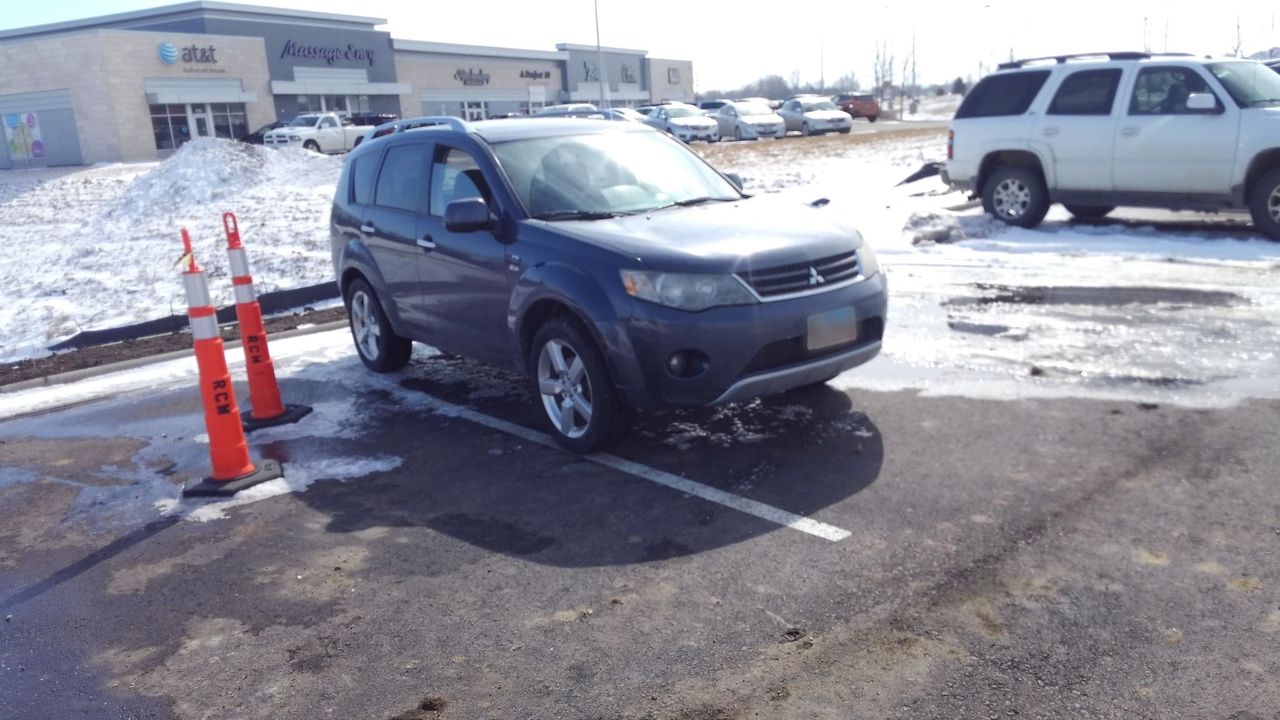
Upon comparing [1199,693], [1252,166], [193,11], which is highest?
[193,11]

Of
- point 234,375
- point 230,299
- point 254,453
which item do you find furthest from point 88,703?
point 230,299

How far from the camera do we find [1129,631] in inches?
141

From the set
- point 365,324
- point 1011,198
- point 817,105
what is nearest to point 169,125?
point 817,105

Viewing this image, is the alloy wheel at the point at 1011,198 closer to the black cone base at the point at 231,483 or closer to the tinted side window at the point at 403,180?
the tinted side window at the point at 403,180

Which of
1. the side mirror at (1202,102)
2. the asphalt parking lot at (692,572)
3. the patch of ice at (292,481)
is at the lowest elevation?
the asphalt parking lot at (692,572)

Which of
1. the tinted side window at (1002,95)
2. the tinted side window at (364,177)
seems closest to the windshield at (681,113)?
the tinted side window at (1002,95)

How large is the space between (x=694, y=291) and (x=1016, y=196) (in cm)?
886

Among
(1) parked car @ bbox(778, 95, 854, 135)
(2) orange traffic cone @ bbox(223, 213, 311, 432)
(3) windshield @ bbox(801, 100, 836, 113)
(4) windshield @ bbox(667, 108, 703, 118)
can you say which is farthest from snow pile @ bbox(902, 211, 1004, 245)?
(3) windshield @ bbox(801, 100, 836, 113)

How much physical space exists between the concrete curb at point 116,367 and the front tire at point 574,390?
483cm

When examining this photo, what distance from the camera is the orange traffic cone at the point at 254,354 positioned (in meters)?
6.98

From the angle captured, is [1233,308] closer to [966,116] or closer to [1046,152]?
[1046,152]

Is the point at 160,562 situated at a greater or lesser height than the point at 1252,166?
lesser

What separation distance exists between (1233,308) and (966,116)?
5949 millimetres

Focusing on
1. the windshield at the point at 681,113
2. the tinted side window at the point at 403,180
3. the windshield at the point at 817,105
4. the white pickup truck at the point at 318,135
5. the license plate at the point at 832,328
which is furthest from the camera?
the windshield at the point at 817,105
